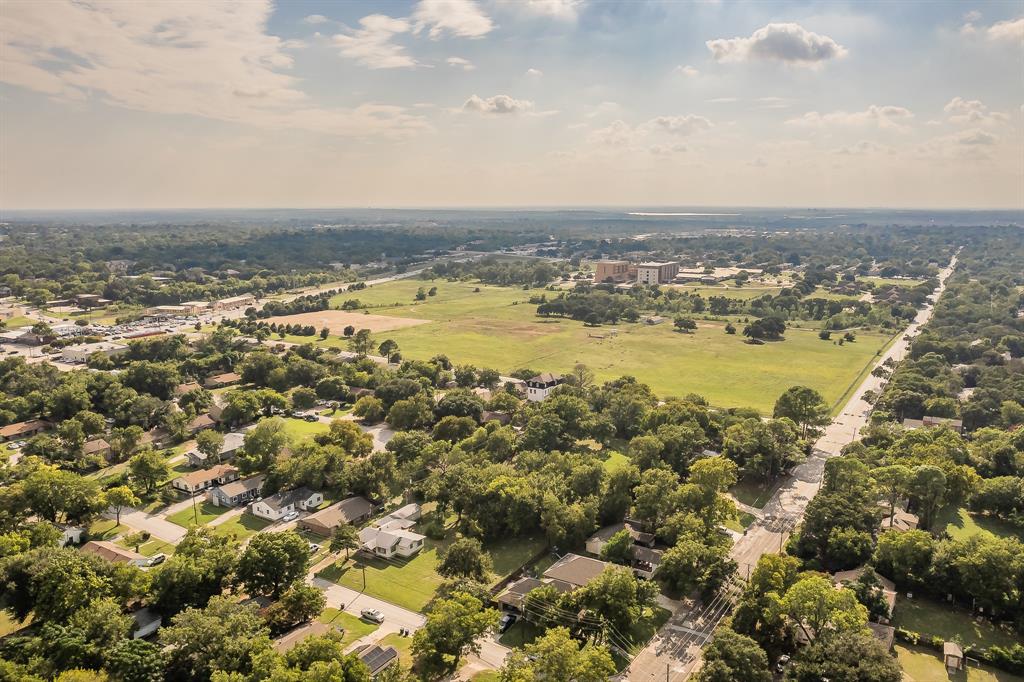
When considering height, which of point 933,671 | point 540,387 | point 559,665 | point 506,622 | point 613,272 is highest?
point 613,272

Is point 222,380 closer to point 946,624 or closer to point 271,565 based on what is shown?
point 271,565

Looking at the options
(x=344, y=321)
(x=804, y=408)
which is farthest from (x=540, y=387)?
(x=344, y=321)

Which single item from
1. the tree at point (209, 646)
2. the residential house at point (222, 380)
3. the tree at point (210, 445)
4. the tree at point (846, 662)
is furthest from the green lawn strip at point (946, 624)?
the residential house at point (222, 380)

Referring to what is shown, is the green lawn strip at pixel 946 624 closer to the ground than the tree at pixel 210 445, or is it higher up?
closer to the ground

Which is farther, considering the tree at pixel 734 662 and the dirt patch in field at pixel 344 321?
the dirt patch in field at pixel 344 321

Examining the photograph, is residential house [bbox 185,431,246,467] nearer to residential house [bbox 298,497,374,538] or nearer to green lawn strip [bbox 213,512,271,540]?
green lawn strip [bbox 213,512,271,540]

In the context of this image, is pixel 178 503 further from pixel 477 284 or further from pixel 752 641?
pixel 477 284

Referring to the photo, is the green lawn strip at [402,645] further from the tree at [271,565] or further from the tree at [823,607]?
the tree at [823,607]
